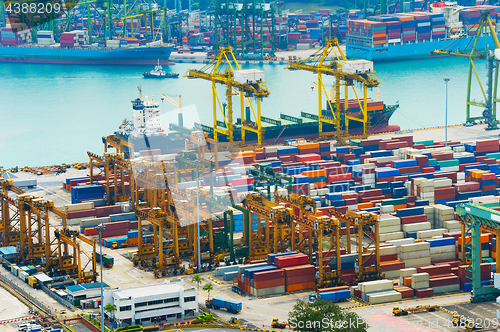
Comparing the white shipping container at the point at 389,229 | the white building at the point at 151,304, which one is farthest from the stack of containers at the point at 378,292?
the white building at the point at 151,304

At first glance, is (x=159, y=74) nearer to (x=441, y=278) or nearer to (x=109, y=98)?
(x=109, y=98)

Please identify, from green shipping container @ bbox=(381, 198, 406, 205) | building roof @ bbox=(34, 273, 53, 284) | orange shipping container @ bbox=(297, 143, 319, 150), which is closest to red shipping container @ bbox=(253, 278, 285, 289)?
building roof @ bbox=(34, 273, 53, 284)

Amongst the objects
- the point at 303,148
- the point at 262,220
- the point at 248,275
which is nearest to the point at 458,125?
the point at 303,148

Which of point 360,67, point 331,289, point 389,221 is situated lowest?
point 331,289

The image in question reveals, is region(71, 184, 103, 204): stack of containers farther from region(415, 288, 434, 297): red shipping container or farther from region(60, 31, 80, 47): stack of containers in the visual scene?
region(60, 31, 80, 47): stack of containers

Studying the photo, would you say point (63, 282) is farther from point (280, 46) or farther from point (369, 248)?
point (280, 46)

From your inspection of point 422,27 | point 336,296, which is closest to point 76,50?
point 422,27
